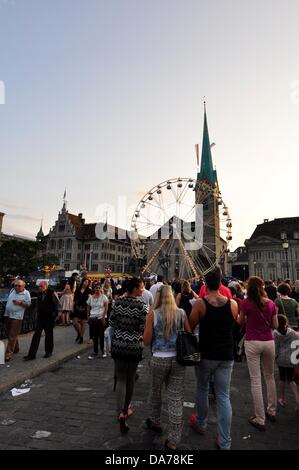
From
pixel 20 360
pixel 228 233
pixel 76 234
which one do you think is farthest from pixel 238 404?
pixel 76 234

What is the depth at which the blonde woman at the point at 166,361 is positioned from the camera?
12.6 ft

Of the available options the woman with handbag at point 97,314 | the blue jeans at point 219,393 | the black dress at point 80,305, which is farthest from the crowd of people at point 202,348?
the black dress at point 80,305

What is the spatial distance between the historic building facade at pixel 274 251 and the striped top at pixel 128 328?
269 ft

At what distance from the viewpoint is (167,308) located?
414 cm

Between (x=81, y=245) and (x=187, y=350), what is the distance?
89792mm

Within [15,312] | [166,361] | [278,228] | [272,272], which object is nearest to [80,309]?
[15,312]

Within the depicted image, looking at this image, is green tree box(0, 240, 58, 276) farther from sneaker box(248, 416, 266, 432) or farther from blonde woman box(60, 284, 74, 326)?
sneaker box(248, 416, 266, 432)

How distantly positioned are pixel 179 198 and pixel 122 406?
22.2 meters

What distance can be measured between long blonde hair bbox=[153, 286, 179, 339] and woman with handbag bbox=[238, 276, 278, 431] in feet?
4.53

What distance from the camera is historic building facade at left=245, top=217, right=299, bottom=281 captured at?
80125mm

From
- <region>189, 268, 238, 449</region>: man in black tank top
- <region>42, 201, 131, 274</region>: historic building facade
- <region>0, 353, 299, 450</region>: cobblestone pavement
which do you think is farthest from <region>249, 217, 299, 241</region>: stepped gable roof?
<region>189, 268, 238, 449</region>: man in black tank top

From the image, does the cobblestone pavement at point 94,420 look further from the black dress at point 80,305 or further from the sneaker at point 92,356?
the black dress at point 80,305

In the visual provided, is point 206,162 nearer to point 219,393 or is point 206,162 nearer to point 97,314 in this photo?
point 97,314

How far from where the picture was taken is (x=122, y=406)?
4.55 m
